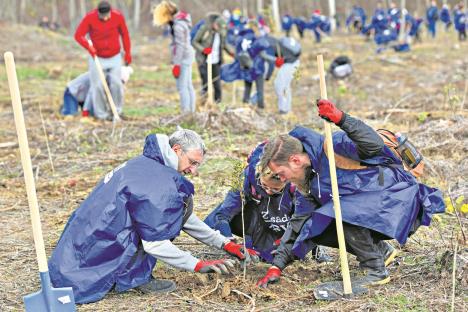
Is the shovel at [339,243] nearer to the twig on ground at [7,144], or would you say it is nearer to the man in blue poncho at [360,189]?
the man in blue poncho at [360,189]

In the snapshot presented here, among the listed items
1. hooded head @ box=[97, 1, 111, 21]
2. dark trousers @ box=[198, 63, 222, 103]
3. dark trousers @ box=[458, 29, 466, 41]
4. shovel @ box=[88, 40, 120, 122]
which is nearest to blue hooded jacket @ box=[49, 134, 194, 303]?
shovel @ box=[88, 40, 120, 122]

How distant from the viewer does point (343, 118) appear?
3.67 meters

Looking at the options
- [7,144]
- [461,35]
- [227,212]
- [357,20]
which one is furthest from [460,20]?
[227,212]

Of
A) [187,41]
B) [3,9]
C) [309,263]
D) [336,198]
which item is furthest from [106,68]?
[3,9]

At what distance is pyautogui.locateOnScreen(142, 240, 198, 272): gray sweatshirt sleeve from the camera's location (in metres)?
4.06

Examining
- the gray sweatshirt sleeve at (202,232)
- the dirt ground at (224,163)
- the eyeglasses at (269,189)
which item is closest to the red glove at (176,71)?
the dirt ground at (224,163)

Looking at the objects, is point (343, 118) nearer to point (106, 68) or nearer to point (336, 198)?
point (336, 198)

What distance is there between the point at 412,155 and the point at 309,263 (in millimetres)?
1129

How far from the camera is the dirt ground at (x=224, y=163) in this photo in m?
4.12

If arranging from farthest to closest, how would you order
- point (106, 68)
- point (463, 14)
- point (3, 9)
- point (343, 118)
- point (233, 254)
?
point (3, 9) < point (463, 14) < point (106, 68) < point (233, 254) < point (343, 118)

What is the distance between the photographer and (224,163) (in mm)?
7512

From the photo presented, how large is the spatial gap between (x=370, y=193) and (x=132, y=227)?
140 cm

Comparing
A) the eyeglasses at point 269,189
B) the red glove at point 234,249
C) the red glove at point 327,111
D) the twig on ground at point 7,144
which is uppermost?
the red glove at point 327,111

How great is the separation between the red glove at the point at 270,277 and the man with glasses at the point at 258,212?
363 mm
